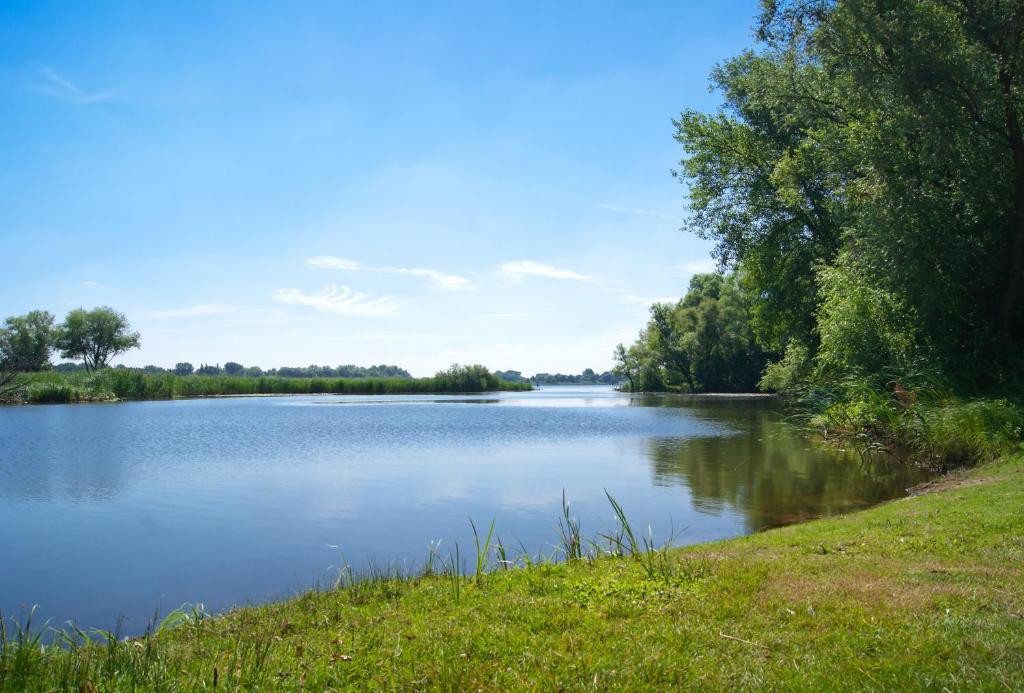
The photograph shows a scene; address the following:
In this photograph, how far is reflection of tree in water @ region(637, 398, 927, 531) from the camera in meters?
12.1

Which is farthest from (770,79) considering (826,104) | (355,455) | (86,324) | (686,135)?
(86,324)

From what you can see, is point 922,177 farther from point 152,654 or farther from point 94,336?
point 94,336

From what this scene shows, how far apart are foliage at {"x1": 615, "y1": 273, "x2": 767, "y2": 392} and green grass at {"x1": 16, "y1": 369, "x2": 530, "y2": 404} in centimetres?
2437

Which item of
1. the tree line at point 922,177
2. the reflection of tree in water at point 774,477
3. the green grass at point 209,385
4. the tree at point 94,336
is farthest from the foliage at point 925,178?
the tree at point 94,336

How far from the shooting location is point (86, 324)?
294 ft

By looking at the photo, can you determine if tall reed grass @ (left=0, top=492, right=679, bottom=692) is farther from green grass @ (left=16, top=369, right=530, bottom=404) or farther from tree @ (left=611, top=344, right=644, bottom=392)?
tree @ (left=611, top=344, right=644, bottom=392)

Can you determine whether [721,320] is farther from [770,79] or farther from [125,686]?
[125,686]

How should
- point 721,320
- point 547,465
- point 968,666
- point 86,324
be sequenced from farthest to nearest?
point 86,324 < point 721,320 < point 547,465 < point 968,666

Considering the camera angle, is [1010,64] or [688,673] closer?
[688,673]

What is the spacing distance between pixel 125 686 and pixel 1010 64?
21106 mm

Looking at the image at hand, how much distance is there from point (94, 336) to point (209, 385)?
28.0 metres

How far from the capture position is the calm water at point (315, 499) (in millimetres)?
8664

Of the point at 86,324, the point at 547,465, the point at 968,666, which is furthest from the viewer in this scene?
the point at 86,324

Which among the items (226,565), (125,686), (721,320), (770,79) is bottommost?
(226,565)
